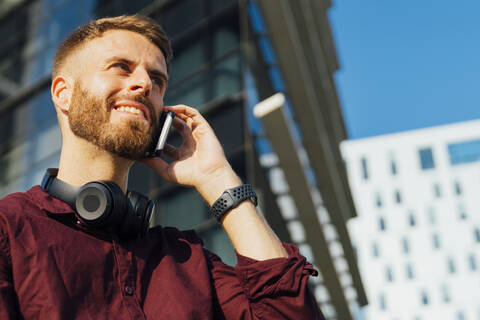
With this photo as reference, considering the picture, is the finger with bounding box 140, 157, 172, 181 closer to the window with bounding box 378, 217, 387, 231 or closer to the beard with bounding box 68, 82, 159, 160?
the beard with bounding box 68, 82, 159, 160

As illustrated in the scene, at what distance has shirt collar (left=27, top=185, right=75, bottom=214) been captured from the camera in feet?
7.40

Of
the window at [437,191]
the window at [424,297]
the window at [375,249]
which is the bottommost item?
the window at [424,297]

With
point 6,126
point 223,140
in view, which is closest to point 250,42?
point 223,140

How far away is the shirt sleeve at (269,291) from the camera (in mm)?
2379

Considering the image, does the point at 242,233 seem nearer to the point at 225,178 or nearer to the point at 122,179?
the point at 225,178

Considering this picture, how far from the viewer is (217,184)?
2801 millimetres

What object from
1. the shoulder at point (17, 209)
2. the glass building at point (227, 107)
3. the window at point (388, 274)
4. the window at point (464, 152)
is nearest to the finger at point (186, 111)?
the shoulder at point (17, 209)

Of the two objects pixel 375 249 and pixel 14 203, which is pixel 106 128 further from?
pixel 375 249

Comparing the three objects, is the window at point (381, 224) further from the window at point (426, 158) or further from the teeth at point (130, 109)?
the teeth at point (130, 109)

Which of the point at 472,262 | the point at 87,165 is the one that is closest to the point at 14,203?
the point at 87,165

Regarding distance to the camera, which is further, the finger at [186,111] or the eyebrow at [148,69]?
the finger at [186,111]

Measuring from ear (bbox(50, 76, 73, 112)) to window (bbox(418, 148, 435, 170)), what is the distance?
3218 inches

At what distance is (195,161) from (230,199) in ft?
1.15

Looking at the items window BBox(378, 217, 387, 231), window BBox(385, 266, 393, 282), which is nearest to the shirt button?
window BBox(385, 266, 393, 282)
